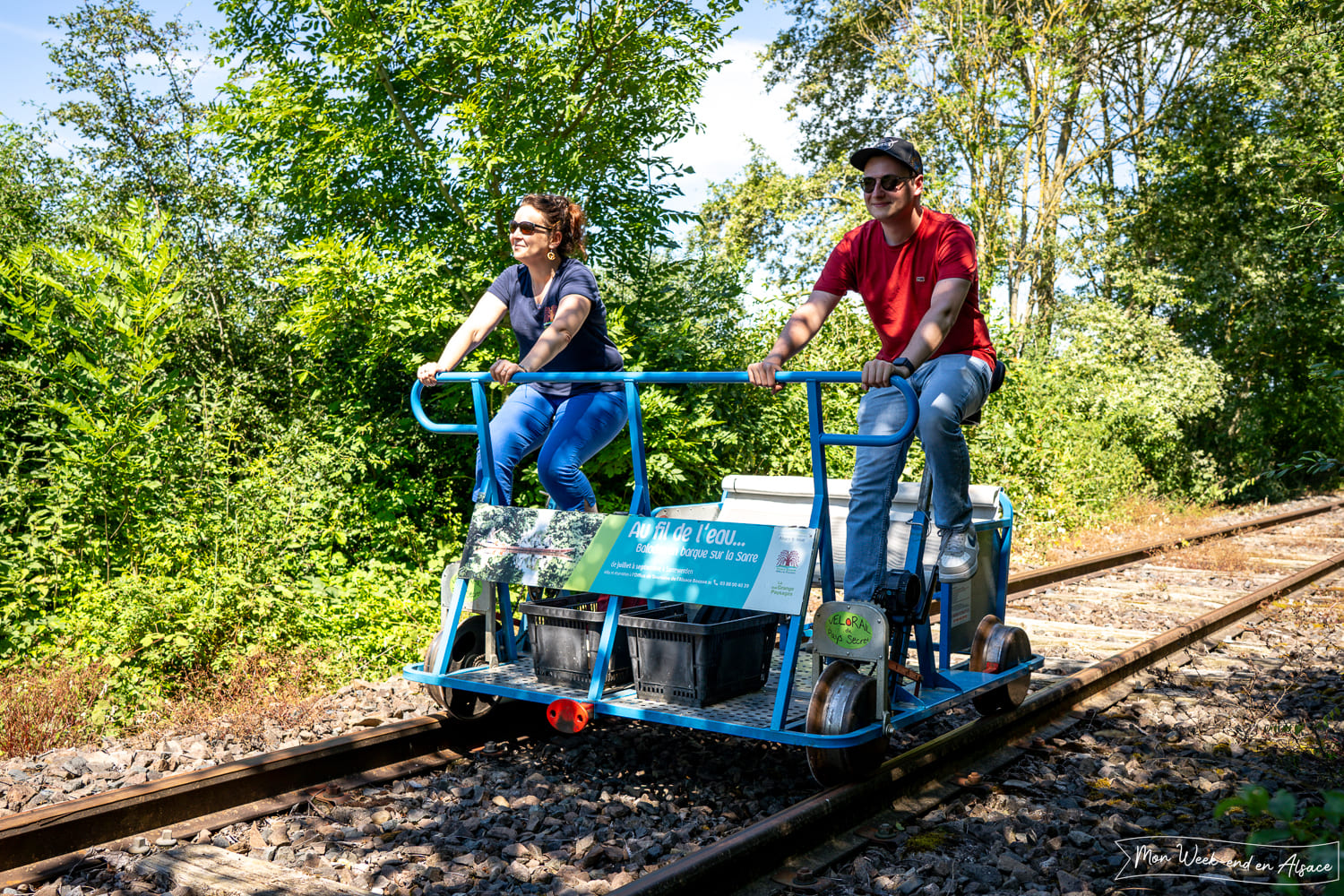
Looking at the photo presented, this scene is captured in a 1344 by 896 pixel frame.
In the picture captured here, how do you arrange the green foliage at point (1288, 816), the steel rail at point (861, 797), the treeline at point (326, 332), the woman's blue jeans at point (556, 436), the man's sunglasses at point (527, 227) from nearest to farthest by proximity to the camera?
the green foliage at point (1288, 816) → the steel rail at point (861, 797) → the man's sunglasses at point (527, 227) → the woman's blue jeans at point (556, 436) → the treeline at point (326, 332)

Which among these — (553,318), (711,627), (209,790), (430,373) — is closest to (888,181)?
(553,318)

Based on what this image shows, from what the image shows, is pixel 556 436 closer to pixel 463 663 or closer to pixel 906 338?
pixel 463 663

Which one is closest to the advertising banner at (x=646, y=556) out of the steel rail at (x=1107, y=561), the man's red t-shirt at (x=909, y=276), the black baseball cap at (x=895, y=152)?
the man's red t-shirt at (x=909, y=276)

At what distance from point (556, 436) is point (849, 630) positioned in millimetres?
1706

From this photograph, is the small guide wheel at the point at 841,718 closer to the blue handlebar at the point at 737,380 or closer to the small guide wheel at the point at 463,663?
the blue handlebar at the point at 737,380

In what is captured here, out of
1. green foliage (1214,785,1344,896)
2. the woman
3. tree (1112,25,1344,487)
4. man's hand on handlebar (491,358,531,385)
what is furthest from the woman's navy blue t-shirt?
tree (1112,25,1344,487)

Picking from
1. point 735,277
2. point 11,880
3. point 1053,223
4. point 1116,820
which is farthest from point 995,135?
point 11,880

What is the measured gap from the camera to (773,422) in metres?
11.5

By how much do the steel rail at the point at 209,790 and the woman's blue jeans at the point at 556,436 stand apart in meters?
1.13

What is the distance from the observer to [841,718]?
3.84m

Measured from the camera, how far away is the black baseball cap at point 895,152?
4215mm

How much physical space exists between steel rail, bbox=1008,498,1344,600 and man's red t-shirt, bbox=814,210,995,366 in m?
5.23

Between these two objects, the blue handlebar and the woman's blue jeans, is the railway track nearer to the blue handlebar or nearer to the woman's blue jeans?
the woman's blue jeans

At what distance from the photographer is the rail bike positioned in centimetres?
400
